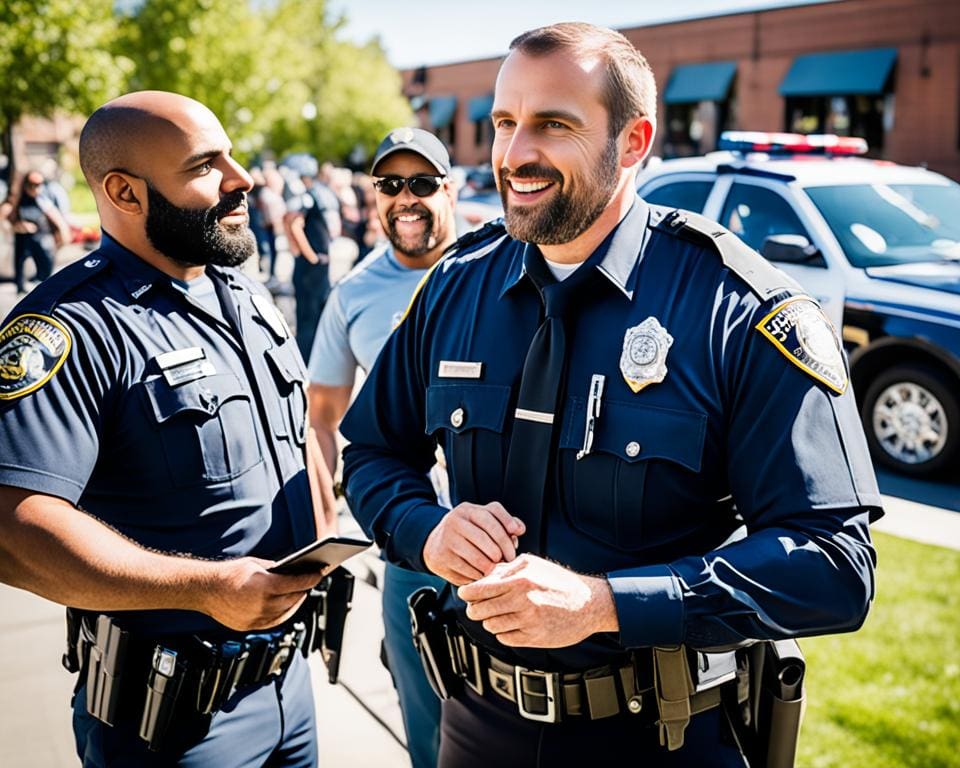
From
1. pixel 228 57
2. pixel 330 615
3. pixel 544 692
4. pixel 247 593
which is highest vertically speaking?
pixel 228 57

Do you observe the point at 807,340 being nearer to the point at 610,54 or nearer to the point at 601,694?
the point at 610,54

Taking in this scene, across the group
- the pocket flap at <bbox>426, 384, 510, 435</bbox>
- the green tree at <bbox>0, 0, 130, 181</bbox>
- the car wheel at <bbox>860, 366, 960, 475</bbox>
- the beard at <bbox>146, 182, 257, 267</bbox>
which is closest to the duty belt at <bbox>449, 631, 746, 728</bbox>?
the pocket flap at <bbox>426, 384, 510, 435</bbox>

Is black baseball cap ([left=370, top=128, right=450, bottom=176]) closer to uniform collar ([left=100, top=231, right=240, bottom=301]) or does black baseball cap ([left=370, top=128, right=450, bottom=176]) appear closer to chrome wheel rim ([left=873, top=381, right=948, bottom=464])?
uniform collar ([left=100, top=231, right=240, bottom=301])

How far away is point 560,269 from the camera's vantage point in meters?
2.01

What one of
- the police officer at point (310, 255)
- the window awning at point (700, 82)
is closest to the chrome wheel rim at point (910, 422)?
the police officer at point (310, 255)

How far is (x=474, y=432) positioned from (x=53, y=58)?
22.2m

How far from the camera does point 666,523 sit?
5.88 feet

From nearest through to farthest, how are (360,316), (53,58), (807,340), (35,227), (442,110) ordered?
(807,340), (360,316), (35,227), (53,58), (442,110)

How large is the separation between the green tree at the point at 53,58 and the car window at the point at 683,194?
17.5 metres

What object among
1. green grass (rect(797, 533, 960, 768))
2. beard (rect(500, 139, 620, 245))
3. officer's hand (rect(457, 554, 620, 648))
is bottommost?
green grass (rect(797, 533, 960, 768))

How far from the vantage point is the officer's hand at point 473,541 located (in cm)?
171

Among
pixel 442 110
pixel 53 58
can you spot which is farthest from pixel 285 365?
pixel 442 110

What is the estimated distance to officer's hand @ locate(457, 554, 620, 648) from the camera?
5.09 feet

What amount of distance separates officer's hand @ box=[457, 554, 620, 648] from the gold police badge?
0.41m
